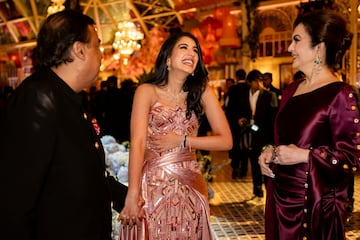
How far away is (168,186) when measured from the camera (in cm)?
239

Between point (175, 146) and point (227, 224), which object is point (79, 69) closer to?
point (175, 146)

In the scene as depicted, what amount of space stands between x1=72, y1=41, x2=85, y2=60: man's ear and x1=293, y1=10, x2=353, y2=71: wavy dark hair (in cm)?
114

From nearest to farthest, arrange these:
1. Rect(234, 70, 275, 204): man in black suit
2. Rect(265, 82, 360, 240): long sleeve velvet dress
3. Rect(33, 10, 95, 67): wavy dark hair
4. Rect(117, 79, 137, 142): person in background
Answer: Rect(33, 10, 95, 67): wavy dark hair
Rect(265, 82, 360, 240): long sleeve velvet dress
Rect(234, 70, 275, 204): man in black suit
Rect(117, 79, 137, 142): person in background

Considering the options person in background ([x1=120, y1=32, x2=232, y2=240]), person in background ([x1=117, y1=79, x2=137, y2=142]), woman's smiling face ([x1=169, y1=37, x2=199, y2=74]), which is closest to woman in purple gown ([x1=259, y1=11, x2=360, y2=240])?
person in background ([x1=120, y1=32, x2=232, y2=240])

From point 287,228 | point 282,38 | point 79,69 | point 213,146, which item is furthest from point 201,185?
point 282,38

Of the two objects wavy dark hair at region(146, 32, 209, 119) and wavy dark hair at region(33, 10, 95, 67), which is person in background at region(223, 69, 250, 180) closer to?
wavy dark hair at region(146, 32, 209, 119)

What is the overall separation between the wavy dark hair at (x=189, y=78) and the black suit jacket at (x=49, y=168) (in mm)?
972

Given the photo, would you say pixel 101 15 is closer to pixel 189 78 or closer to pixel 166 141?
pixel 189 78

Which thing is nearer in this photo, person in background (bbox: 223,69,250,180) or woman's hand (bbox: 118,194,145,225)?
woman's hand (bbox: 118,194,145,225)

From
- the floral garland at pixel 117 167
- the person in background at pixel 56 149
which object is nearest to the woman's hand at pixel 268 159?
the person in background at pixel 56 149

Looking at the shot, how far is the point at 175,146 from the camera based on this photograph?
2.37 meters

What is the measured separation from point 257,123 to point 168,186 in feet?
12.6

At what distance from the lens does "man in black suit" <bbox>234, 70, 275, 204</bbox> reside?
19.6 ft

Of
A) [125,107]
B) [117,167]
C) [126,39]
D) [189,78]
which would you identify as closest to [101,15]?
[126,39]
